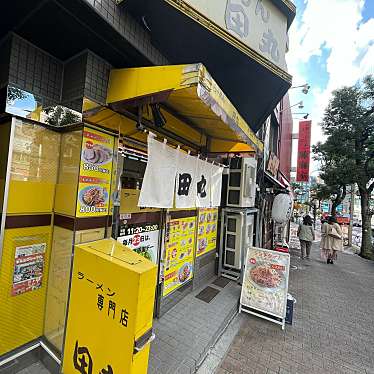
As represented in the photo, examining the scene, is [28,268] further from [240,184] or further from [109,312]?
[240,184]

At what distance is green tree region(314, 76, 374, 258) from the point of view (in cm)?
1240

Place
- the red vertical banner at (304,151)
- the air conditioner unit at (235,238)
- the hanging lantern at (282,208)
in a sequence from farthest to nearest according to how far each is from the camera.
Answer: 1. the red vertical banner at (304,151)
2. the hanging lantern at (282,208)
3. the air conditioner unit at (235,238)

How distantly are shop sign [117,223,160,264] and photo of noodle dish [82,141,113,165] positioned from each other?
49.0 inches

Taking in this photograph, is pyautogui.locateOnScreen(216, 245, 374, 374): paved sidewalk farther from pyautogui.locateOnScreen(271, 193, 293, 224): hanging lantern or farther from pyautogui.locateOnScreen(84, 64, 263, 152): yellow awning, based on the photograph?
pyautogui.locateOnScreen(84, 64, 263, 152): yellow awning

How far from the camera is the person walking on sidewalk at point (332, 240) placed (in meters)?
10.5

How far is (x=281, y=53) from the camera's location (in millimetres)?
5215

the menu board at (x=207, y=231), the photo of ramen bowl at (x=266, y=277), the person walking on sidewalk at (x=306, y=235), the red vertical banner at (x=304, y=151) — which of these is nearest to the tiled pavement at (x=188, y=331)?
the photo of ramen bowl at (x=266, y=277)

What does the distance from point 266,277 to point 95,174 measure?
4629 millimetres

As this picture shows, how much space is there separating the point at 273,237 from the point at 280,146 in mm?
6365

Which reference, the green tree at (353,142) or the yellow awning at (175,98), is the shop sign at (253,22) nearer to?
the yellow awning at (175,98)

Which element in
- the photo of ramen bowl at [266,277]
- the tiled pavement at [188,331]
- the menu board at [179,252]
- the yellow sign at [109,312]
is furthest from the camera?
the photo of ramen bowl at [266,277]

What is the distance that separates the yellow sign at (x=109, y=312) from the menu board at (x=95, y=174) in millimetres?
609

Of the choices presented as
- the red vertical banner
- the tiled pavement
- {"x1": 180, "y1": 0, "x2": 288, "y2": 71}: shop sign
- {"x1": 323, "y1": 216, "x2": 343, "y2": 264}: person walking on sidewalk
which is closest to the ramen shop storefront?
the tiled pavement

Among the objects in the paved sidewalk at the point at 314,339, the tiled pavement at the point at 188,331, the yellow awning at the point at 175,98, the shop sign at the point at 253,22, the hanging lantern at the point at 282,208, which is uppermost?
the shop sign at the point at 253,22
